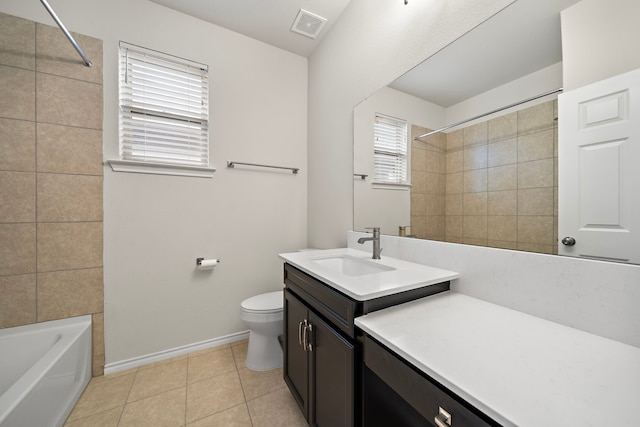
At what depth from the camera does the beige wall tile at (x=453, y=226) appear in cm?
110

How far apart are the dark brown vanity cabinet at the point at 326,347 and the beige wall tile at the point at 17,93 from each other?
6.20 feet

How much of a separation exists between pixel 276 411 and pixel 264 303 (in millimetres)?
648

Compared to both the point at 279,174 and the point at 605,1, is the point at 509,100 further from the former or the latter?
the point at 279,174

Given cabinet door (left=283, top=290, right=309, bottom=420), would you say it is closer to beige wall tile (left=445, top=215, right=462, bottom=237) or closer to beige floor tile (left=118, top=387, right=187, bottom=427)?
beige floor tile (left=118, top=387, right=187, bottom=427)

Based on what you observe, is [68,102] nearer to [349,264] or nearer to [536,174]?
[349,264]

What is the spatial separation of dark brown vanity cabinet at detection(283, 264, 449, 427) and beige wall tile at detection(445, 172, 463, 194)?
437mm

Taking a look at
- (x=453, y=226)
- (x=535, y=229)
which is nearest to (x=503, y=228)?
(x=535, y=229)

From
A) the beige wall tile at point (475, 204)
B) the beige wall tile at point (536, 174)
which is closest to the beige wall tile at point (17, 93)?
the beige wall tile at point (475, 204)

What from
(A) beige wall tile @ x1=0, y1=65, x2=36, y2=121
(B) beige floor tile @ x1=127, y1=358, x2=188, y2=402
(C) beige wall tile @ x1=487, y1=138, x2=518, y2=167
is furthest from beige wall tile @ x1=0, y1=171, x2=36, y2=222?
(C) beige wall tile @ x1=487, y1=138, x2=518, y2=167

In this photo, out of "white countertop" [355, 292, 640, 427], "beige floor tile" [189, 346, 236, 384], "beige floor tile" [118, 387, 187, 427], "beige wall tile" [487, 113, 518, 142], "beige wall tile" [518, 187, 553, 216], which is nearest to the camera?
"white countertop" [355, 292, 640, 427]

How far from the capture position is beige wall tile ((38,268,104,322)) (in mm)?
1505

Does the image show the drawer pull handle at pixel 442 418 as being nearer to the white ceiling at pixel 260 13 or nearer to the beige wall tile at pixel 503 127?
the beige wall tile at pixel 503 127

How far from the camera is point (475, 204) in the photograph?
1040 millimetres

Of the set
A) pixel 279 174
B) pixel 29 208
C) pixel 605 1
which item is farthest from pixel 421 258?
pixel 29 208
